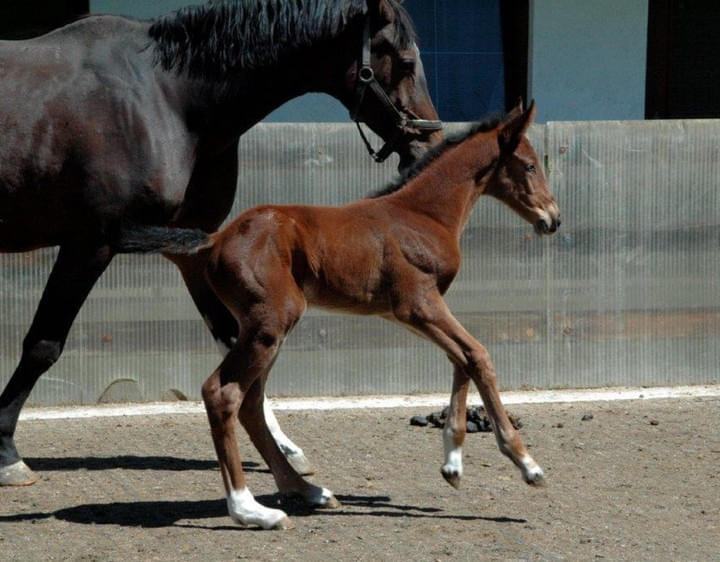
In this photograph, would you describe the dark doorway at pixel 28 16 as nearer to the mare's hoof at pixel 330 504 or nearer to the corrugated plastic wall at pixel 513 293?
the corrugated plastic wall at pixel 513 293

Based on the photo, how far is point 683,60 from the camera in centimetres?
1120

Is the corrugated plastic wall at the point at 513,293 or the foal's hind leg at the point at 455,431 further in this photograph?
the corrugated plastic wall at the point at 513,293

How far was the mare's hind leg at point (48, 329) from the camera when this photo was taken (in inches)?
241

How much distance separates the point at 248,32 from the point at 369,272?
5.08ft

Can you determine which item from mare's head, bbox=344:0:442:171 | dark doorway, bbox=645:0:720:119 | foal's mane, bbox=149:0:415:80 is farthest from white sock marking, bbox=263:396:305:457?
dark doorway, bbox=645:0:720:119

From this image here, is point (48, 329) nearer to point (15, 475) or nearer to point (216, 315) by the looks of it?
point (15, 475)

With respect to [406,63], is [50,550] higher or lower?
lower

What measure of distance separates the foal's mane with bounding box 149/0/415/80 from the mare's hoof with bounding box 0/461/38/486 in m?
2.04

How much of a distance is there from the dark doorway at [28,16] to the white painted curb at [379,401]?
145 inches

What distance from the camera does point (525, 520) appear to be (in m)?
5.54

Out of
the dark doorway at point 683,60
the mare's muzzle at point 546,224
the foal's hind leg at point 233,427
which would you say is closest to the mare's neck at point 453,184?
the mare's muzzle at point 546,224

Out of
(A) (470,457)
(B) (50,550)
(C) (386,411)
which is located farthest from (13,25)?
(B) (50,550)

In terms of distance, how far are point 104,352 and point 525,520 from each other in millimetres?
3885

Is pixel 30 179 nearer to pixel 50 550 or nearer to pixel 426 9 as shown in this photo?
pixel 50 550
